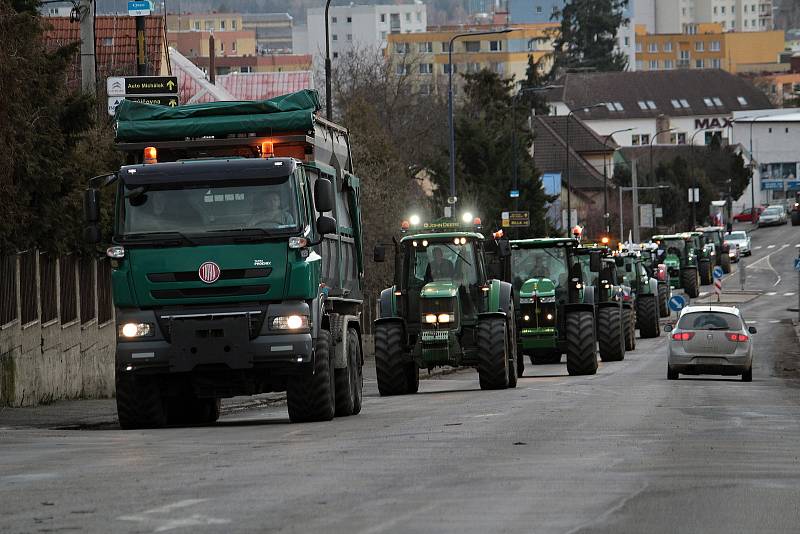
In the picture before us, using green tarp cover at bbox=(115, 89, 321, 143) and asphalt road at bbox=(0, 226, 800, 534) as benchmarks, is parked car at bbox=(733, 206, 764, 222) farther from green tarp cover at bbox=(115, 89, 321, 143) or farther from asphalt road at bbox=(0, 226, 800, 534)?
green tarp cover at bbox=(115, 89, 321, 143)

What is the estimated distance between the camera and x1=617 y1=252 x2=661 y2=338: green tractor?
193 feet

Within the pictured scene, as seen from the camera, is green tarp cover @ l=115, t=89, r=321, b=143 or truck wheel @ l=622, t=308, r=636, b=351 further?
truck wheel @ l=622, t=308, r=636, b=351

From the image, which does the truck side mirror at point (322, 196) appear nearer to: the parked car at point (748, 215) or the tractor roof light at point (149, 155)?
the tractor roof light at point (149, 155)

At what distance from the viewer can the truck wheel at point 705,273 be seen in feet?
302

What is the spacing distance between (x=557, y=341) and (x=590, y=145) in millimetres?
112678

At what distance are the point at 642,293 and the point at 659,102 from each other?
437 ft

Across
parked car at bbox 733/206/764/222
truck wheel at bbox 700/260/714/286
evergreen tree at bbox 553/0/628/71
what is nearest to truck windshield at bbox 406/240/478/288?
truck wheel at bbox 700/260/714/286

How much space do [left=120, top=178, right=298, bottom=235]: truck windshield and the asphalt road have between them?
91.9 inches

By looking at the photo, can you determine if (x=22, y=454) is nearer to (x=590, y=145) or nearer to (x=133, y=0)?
(x=133, y=0)

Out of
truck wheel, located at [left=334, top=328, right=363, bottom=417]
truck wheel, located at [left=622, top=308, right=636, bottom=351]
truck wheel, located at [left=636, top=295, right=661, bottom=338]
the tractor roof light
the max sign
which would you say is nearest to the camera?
the tractor roof light

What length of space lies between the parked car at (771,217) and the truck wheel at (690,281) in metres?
60.5

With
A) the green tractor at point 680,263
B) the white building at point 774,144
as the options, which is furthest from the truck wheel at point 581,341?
the white building at point 774,144

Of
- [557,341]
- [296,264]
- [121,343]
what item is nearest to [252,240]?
[296,264]

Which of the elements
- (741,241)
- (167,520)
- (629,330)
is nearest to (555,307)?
(629,330)
